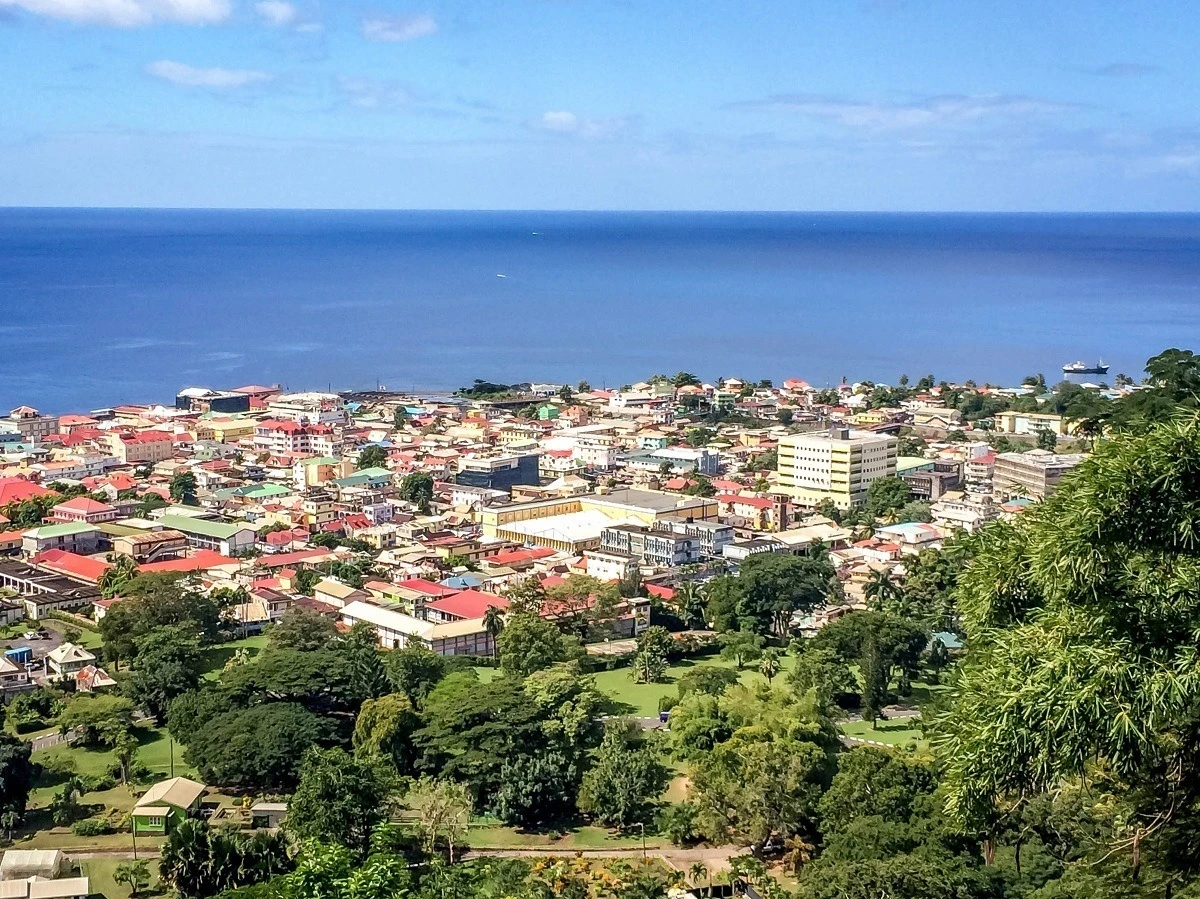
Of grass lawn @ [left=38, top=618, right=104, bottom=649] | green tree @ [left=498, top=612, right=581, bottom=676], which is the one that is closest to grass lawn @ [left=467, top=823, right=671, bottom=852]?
green tree @ [left=498, top=612, right=581, bottom=676]

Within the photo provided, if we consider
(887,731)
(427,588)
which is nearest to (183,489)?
(427,588)

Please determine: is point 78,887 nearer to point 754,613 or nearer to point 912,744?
point 912,744

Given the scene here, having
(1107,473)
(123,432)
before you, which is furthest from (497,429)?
(1107,473)

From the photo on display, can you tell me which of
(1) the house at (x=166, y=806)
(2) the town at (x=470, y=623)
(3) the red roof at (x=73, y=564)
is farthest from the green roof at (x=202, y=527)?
(1) the house at (x=166, y=806)

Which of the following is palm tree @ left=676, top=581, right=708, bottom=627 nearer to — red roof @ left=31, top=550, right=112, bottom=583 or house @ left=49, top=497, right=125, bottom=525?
red roof @ left=31, top=550, right=112, bottom=583

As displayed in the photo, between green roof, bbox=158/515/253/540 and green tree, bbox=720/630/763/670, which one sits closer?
green tree, bbox=720/630/763/670

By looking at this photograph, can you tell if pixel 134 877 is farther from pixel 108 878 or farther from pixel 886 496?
pixel 886 496
